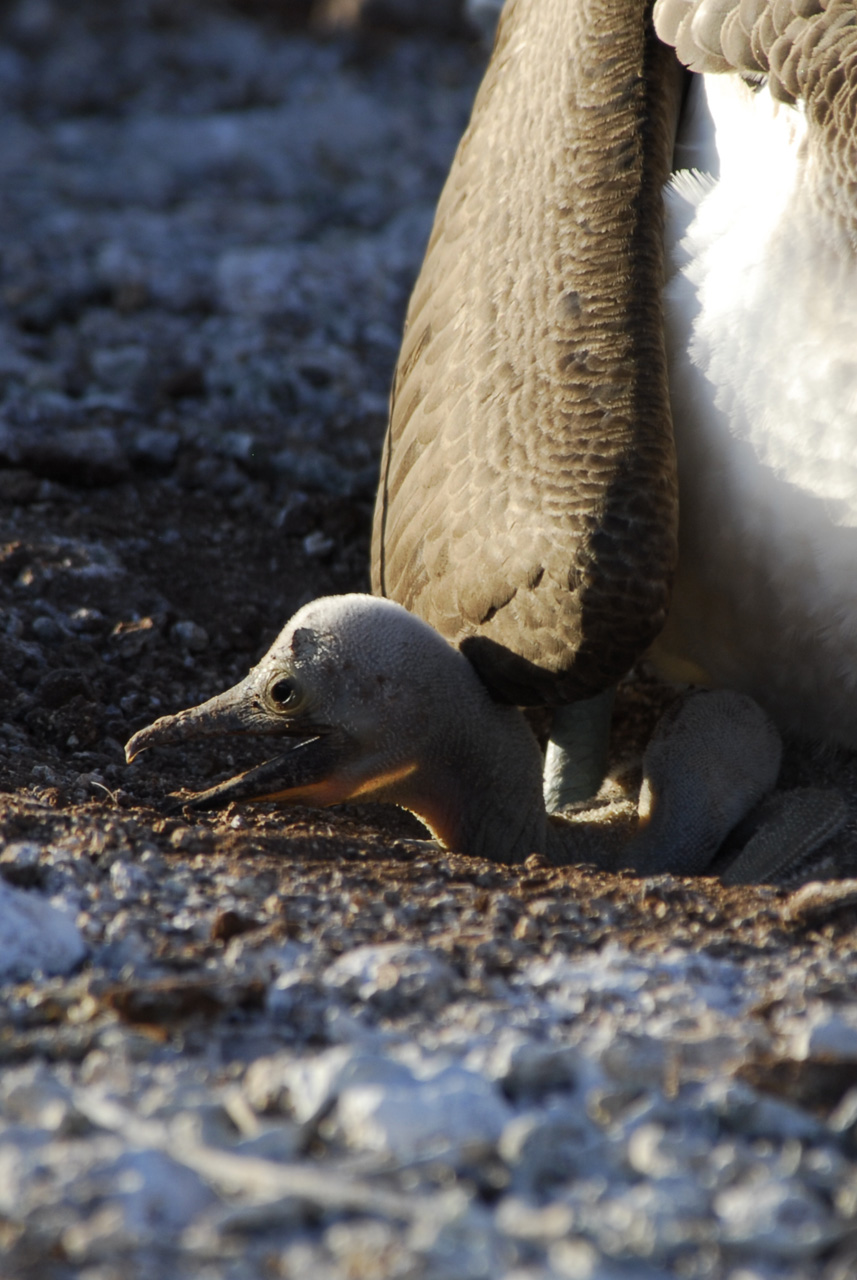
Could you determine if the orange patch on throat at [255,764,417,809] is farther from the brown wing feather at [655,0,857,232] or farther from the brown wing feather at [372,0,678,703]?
the brown wing feather at [655,0,857,232]

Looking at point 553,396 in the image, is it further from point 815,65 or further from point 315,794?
point 315,794

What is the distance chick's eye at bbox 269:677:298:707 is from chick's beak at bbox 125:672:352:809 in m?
0.03

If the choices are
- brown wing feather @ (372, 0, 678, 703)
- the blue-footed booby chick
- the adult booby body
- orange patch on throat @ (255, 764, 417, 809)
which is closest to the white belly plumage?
the adult booby body

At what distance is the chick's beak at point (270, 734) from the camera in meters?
3.11

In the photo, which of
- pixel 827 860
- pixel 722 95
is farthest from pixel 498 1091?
pixel 722 95

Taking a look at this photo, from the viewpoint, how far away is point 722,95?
3.18 meters

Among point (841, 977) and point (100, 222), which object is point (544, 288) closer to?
point (841, 977)

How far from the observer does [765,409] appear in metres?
3.04

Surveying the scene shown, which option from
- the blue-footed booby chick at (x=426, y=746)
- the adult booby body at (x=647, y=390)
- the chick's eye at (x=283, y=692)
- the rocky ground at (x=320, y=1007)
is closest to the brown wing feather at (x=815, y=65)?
the adult booby body at (x=647, y=390)

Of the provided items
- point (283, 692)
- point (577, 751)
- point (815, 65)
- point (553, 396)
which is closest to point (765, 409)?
point (553, 396)

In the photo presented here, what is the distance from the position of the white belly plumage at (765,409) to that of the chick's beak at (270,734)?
925mm

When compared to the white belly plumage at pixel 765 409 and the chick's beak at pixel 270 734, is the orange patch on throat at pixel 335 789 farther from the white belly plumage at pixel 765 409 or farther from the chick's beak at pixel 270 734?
the white belly plumage at pixel 765 409

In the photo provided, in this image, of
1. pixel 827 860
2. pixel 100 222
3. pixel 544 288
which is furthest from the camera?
pixel 100 222

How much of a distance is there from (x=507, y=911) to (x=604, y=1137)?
62 centimetres
